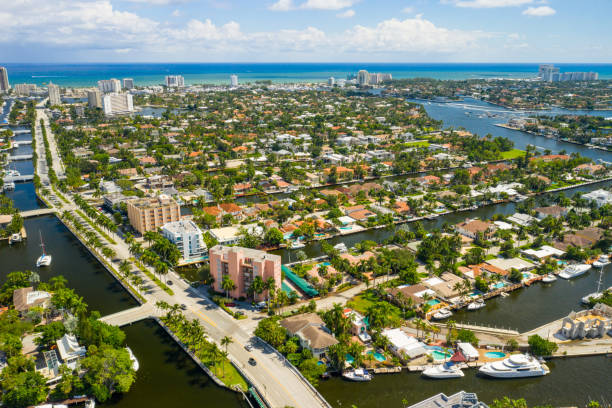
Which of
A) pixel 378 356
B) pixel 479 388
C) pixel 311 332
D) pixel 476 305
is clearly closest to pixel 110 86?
pixel 311 332

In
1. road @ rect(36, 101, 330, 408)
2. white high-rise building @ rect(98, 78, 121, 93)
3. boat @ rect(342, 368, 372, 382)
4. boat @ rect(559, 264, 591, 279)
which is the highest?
white high-rise building @ rect(98, 78, 121, 93)

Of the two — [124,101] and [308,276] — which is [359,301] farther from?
[124,101]

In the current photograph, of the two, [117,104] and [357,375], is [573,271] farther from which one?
[117,104]

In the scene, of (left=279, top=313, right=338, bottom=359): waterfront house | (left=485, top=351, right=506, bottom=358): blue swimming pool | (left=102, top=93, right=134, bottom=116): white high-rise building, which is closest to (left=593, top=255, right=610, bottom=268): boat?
(left=485, top=351, right=506, bottom=358): blue swimming pool

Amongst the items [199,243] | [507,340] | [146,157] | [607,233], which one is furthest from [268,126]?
[507,340]

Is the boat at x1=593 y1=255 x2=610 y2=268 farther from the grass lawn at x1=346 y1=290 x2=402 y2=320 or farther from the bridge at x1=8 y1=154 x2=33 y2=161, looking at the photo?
the bridge at x1=8 y1=154 x2=33 y2=161

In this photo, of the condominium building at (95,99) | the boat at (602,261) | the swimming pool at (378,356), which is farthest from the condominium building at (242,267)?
the condominium building at (95,99)

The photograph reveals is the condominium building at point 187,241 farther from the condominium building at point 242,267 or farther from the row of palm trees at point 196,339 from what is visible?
the row of palm trees at point 196,339
